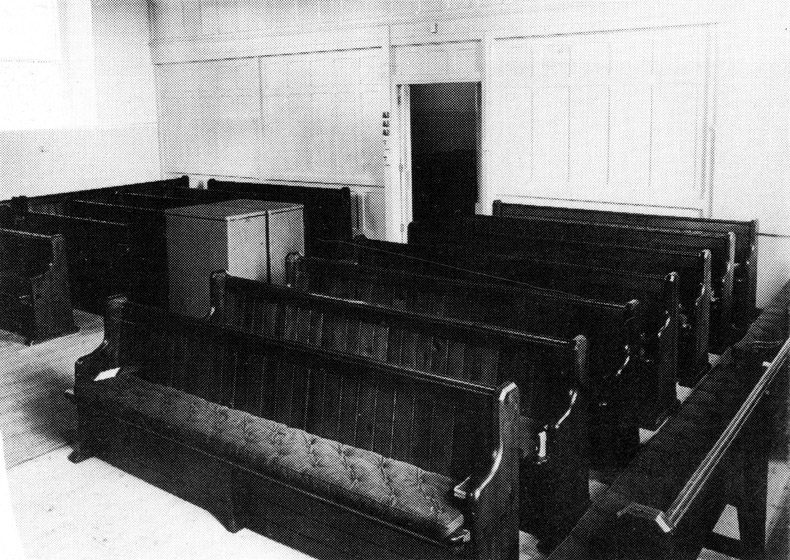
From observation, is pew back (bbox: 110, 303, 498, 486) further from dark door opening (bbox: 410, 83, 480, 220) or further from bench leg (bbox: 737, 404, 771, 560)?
dark door opening (bbox: 410, 83, 480, 220)

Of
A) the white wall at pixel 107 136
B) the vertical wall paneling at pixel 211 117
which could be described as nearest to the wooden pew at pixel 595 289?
the vertical wall paneling at pixel 211 117

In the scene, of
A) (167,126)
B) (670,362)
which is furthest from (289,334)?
(167,126)

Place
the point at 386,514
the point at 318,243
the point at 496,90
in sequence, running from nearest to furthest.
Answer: the point at 386,514
the point at 496,90
the point at 318,243

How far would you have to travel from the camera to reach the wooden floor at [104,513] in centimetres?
336

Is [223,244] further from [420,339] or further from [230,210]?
[420,339]

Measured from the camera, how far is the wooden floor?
3357mm

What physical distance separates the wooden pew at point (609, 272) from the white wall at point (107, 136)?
224 inches

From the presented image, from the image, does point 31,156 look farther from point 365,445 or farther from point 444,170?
point 365,445

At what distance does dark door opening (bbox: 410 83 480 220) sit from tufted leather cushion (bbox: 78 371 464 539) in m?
6.25

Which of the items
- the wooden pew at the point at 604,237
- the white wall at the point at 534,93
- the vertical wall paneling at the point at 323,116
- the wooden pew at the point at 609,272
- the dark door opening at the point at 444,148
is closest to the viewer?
the wooden pew at the point at 609,272

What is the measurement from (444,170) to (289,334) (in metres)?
6.59

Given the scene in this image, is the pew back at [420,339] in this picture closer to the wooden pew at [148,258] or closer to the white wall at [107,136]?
the wooden pew at [148,258]

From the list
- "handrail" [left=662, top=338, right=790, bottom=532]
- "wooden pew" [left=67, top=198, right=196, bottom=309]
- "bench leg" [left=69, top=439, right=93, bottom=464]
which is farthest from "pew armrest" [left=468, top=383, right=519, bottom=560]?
"wooden pew" [left=67, top=198, right=196, bottom=309]

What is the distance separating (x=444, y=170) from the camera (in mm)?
10586
